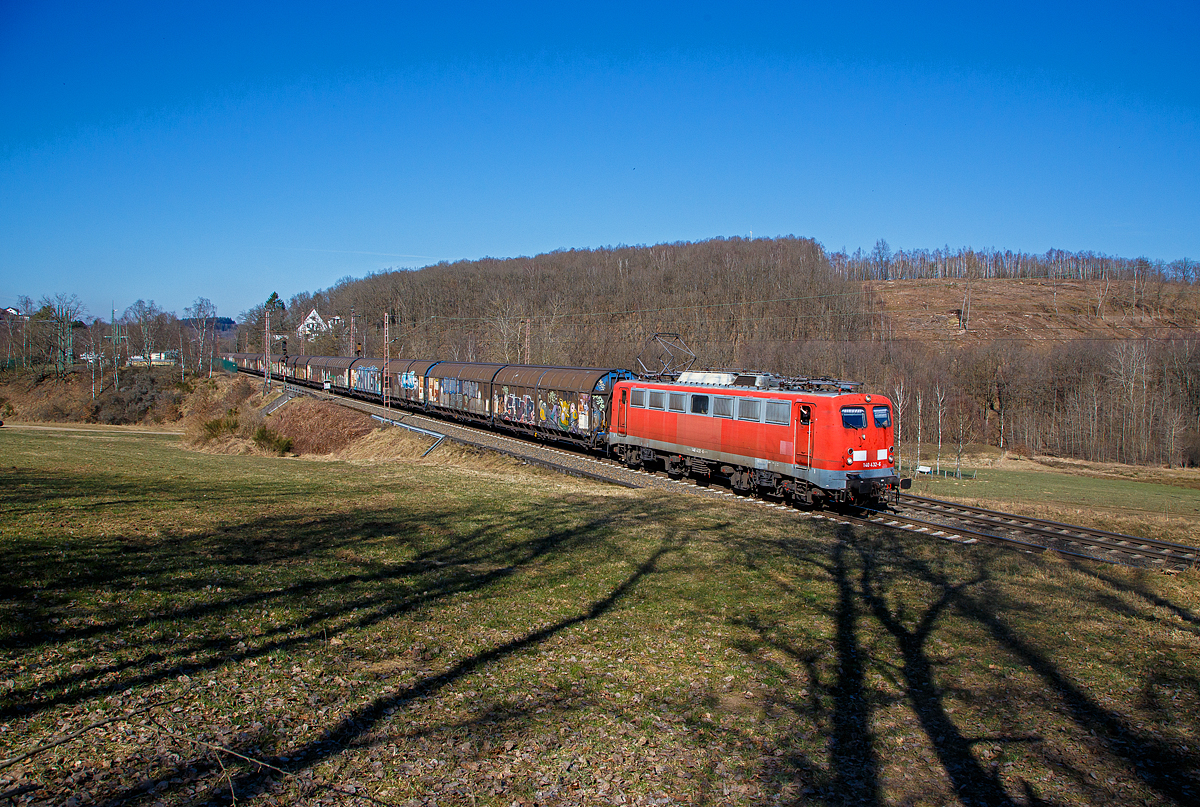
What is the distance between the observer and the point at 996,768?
5.93 metres

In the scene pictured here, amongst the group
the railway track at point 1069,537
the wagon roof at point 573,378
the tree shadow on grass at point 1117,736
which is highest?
the wagon roof at point 573,378

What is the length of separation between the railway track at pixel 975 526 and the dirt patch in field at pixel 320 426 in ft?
51.0

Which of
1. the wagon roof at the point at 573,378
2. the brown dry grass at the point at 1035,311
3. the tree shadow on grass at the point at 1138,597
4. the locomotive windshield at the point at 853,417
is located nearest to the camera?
the tree shadow on grass at the point at 1138,597

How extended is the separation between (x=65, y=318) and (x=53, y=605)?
90057 mm

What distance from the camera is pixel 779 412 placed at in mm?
19141

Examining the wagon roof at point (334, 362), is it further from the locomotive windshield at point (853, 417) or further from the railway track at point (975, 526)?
the locomotive windshield at point (853, 417)

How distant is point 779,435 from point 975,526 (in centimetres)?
552

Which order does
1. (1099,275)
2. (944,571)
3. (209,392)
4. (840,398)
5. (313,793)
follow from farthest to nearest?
(1099,275) < (209,392) < (840,398) < (944,571) < (313,793)

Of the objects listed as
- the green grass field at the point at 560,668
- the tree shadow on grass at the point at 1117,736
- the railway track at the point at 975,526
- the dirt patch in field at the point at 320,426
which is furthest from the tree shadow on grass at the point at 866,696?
the dirt patch in field at the point at 320,426

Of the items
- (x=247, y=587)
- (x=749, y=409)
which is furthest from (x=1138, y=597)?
(x=247, y=587)

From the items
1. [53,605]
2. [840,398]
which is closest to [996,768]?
[53,605]

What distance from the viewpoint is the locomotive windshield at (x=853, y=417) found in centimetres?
1792

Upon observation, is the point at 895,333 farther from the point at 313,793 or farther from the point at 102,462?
the point at 313,793

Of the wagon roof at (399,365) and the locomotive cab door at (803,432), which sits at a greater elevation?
the wagon roof at (399,365)
